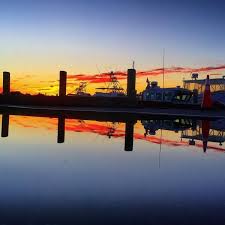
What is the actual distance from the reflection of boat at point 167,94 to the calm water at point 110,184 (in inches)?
1758

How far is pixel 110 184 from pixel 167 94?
52.3 metres

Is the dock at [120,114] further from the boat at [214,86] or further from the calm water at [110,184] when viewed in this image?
the boat at [214,86]

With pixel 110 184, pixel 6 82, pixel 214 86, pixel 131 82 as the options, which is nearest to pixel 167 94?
pixel 214 86

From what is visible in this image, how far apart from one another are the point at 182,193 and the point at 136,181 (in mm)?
720

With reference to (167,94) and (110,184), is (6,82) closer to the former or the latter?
(167,94)

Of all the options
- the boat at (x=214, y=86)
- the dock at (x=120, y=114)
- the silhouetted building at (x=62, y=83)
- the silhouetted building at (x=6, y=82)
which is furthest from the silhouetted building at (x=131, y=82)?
the boat at (x=214, y=86)

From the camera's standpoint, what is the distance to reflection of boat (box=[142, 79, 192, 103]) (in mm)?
53000

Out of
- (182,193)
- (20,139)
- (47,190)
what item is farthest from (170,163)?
(20,139)

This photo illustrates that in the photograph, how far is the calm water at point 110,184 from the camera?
11.0 feet

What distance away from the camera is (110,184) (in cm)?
457

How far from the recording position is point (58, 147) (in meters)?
8.05

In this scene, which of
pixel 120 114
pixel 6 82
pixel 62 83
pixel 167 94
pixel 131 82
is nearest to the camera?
pixel 120 114

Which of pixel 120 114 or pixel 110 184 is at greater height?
pixel 120 114

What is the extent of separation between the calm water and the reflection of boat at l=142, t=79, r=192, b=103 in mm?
44661
